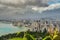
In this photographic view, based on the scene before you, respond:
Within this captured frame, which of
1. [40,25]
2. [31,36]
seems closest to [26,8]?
[40,25]

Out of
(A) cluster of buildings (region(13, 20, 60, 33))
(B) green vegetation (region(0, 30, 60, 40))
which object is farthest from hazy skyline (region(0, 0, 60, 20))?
(B) green vegetation (region(0, 30, 60, 40))

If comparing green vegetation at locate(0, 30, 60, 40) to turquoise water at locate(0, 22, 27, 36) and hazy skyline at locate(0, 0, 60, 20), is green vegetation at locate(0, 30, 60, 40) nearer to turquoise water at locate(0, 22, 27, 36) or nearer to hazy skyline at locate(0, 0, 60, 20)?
turquoise water at locate(0, 22, 27, 36)

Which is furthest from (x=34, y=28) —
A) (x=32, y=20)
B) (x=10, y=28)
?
(x=10, y=28)

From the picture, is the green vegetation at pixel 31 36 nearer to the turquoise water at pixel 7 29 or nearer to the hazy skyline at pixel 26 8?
the turquoise water at pixel 7 29

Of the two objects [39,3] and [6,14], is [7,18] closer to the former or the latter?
[6,14]

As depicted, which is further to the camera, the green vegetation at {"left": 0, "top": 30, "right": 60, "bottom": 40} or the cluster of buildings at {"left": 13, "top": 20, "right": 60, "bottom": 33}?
the cluster of buildings at {"left": 13, "top": 20, "right": 60, "bottom": 33}

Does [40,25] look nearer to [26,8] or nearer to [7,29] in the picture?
[26,8]

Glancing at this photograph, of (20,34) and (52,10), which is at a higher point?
(52,10)

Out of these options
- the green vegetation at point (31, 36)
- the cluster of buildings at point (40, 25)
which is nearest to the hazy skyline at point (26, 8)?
the cluster of buildings at point (40, 25)
